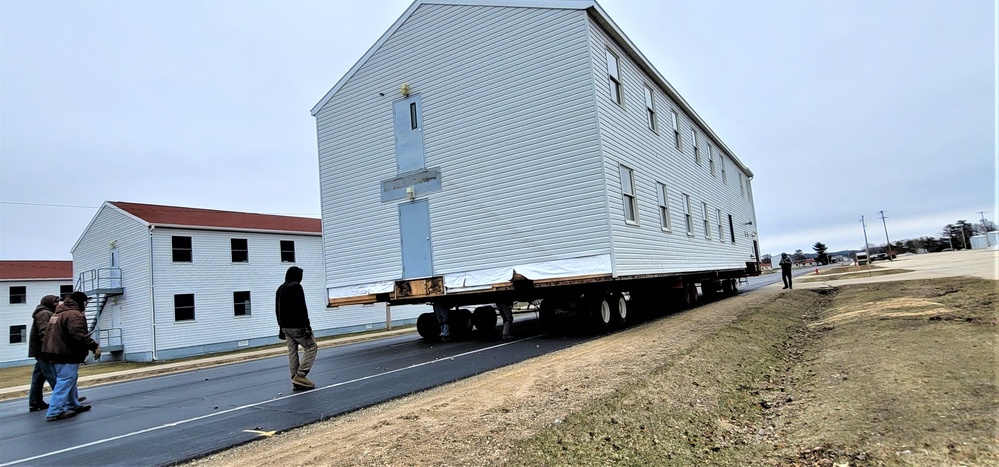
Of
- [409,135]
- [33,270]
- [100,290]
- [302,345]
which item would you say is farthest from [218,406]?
[33,270]

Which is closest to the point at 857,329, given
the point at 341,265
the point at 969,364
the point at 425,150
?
the point at 969,364

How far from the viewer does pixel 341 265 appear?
1600 cm

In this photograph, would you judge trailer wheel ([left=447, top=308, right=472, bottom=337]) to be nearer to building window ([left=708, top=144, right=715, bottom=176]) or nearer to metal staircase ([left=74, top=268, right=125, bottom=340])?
building window ([left=708, top=144, right=715, bottom=176])

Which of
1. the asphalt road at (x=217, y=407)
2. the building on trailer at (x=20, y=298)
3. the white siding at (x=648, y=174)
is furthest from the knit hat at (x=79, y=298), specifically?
the building on trailer at (x=20, y=298)

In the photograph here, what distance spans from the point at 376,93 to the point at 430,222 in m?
4.20

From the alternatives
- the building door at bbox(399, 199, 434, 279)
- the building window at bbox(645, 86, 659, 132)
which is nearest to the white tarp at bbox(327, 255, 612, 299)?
the building door at bbox(399, 199, 434, 279)

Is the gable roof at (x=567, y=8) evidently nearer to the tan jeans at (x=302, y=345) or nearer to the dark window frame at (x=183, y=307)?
the tan jeans at (x=302, y=345)

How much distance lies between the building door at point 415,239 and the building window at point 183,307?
16.3m

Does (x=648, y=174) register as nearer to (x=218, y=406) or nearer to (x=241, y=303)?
(x=218, y=406)

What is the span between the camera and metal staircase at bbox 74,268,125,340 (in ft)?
88.0

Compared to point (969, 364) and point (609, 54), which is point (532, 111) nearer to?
point (609, 54)

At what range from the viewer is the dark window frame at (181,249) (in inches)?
1024

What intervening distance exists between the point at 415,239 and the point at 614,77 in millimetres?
6376

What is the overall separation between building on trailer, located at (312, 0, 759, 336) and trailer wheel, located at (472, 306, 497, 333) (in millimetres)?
2357
